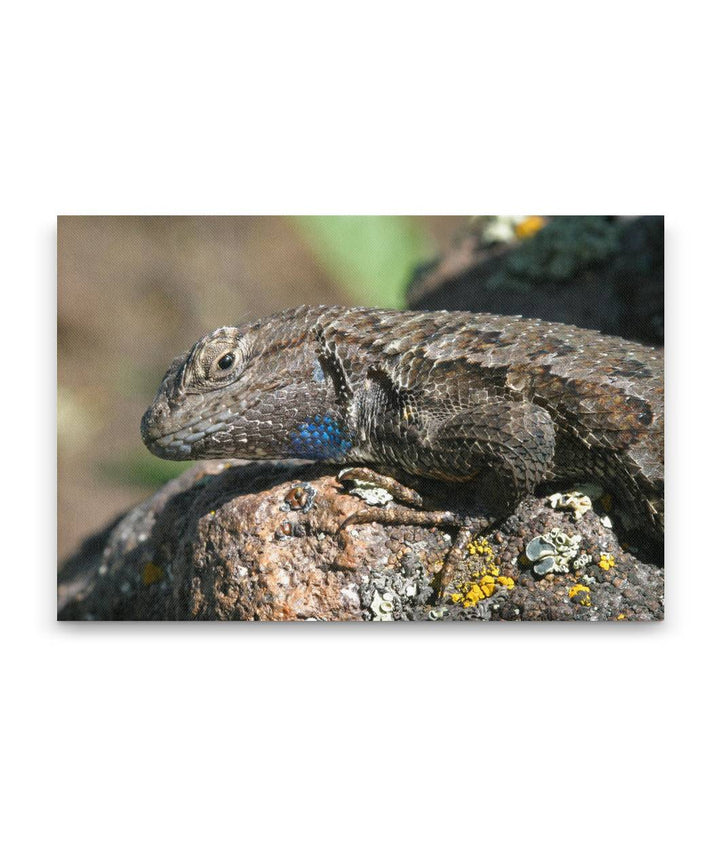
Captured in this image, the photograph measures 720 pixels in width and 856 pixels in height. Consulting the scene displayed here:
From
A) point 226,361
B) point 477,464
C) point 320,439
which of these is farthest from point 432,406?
point 226,361

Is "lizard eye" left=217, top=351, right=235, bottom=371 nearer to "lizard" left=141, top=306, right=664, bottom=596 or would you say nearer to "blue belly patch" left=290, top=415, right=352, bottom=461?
"lizard" left=141, top=306, right=664, bottom=596

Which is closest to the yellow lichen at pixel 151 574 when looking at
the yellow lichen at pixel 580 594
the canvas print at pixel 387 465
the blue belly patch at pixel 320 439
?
the canvas print at pixel 387 465

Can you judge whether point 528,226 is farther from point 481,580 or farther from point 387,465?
point 481,580

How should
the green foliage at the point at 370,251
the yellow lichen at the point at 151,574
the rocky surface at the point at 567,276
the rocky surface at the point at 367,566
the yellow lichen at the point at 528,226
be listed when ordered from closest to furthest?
the rocky surface at the point at 367,566, the yellow lichen at the point at 151,574, the green foliage at the point at 370,251, the rocky surface at the point at 567,276, the yellow lichen at the point at 528,226

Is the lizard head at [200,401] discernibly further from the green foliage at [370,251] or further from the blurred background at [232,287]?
the green foliage at [370,251]

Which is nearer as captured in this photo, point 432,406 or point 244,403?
point 432,406

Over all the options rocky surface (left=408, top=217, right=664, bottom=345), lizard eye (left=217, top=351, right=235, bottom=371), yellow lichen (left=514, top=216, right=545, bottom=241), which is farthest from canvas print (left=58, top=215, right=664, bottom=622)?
yellow lichen (left=514, top=216, right=545, bottom=241)
